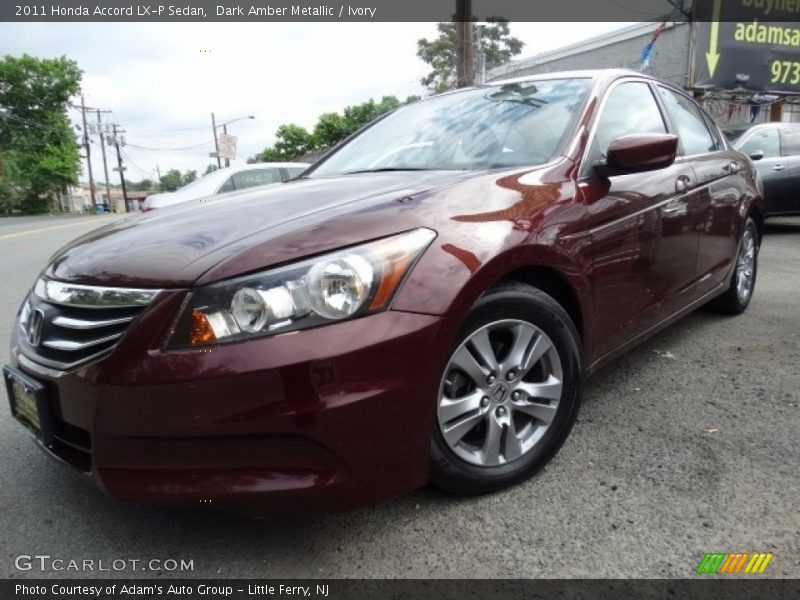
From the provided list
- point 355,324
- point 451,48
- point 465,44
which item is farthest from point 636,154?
point 451,48

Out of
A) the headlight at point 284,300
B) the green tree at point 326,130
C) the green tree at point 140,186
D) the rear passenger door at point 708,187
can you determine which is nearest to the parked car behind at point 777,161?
the rear passenger door at point 708,187

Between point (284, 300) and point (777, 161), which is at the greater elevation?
point (777, 161)

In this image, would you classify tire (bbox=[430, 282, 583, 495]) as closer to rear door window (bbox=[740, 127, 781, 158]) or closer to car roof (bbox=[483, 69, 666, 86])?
car roof (bbox=[483, 69, 666, 86])

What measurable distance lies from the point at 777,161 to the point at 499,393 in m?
8.05

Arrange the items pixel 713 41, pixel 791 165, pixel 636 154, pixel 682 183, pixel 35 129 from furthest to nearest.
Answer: pixel 35 129 < pixel 713 41 < pixel 791 165 < pixel 682 183 < pixel 636 154

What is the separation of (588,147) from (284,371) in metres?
1.66

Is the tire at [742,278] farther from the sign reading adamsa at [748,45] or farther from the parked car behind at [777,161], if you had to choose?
the sign reading adamsa at [748,45]

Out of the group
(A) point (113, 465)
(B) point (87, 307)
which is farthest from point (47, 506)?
(B) point (87, 307)

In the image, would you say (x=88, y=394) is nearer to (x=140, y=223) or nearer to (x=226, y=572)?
(x=226, y=572)

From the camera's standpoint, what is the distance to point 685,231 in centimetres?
304

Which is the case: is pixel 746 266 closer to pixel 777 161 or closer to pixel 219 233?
pixel 219 233

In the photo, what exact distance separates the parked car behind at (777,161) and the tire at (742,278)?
173 inches

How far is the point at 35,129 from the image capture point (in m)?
39.3

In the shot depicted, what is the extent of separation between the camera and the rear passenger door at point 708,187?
3.25 meters
